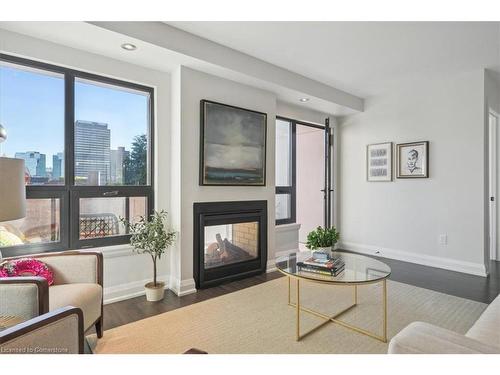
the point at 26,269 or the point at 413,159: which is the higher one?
the point at 413,159

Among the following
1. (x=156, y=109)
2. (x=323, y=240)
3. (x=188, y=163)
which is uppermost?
(x=156, y=109)

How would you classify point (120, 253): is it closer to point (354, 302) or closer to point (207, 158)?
point (207, 158)

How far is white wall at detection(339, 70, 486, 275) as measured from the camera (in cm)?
362

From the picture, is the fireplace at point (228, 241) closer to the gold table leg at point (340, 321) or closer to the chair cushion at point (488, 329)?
the gold table leg at point (340, 321)

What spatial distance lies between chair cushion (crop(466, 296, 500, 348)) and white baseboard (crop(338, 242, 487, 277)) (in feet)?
7.69

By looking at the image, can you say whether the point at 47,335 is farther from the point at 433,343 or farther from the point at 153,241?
the point at 153,241

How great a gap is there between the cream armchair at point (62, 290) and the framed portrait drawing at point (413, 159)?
4.02m

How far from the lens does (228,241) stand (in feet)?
11.3

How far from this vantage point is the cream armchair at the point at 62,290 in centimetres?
150

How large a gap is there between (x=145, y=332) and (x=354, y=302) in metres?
1.80

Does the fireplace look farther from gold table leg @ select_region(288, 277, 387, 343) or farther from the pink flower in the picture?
the pink flower

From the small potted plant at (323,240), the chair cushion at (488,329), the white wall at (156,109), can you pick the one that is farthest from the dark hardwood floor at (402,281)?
the chair cushion at (488,329)

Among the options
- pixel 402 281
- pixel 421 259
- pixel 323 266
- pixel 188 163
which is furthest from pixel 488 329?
pixel 421 259

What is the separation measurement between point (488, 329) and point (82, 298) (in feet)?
7.47
